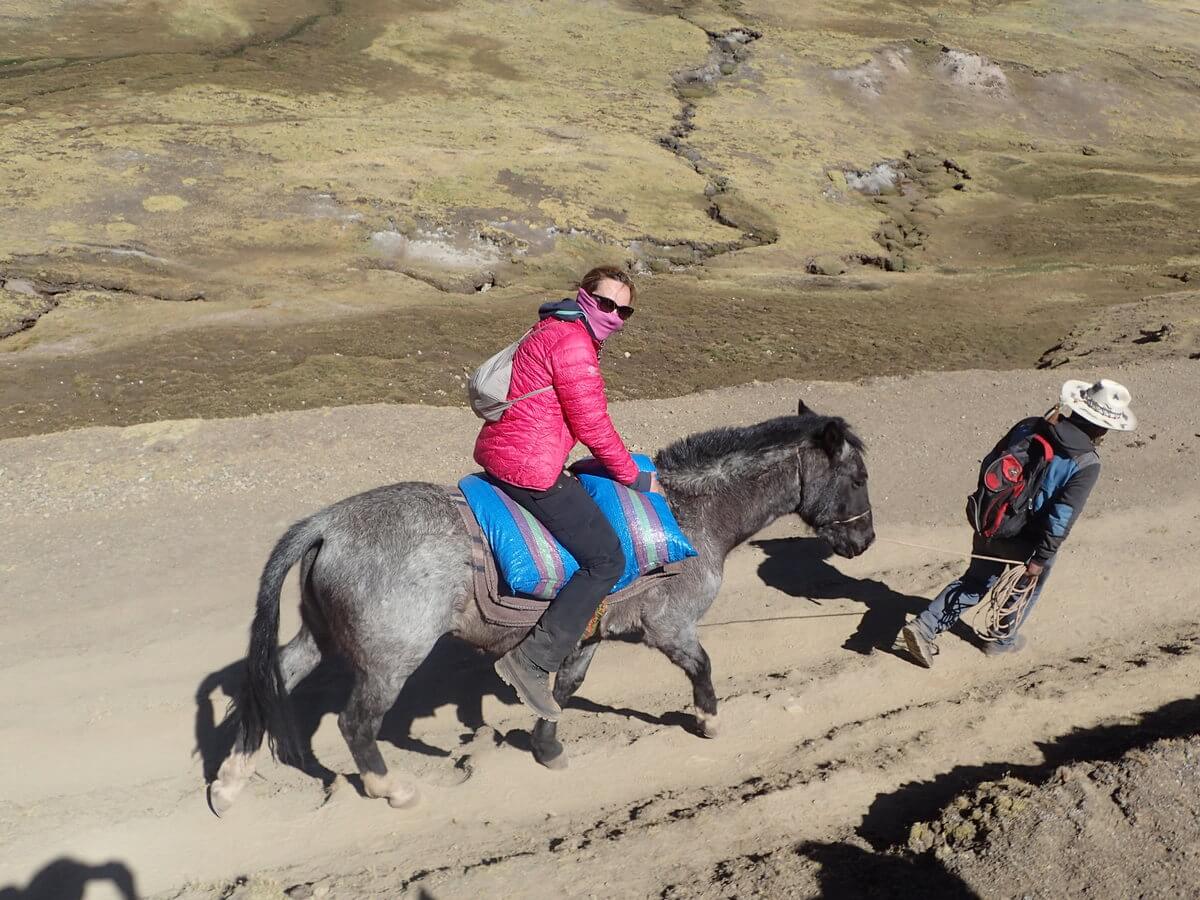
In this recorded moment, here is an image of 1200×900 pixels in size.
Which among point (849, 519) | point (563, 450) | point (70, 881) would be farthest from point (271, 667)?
point (849, 519)

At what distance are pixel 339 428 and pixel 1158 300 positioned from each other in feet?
55.8

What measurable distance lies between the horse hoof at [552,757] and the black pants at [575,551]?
3.42 ft

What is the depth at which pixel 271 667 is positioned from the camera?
5695 millimetres

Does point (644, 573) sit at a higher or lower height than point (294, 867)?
higher

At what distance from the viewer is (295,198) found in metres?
21.7

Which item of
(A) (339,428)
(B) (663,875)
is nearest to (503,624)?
(B) (663,875)

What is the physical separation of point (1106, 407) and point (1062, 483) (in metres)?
0.63

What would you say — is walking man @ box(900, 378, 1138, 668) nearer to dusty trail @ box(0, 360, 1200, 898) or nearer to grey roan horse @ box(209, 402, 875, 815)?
dusty trail @ box(0, 360, 1200, 898)

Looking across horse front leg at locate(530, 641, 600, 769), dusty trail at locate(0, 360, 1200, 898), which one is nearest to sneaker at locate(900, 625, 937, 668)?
dusty trail at locate(0, 360, 1200, 898)

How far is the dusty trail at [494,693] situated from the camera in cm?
573

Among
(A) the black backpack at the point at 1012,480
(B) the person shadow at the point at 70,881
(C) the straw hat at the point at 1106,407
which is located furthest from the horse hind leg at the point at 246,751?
(C) the straw hat at the point at 1106,407

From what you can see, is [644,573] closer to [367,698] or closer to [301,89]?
[367,698]

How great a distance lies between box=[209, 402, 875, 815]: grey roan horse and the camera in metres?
5.53

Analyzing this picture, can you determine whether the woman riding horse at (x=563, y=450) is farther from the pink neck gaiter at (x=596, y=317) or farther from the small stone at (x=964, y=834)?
the small stone at (x=964, y=834)
